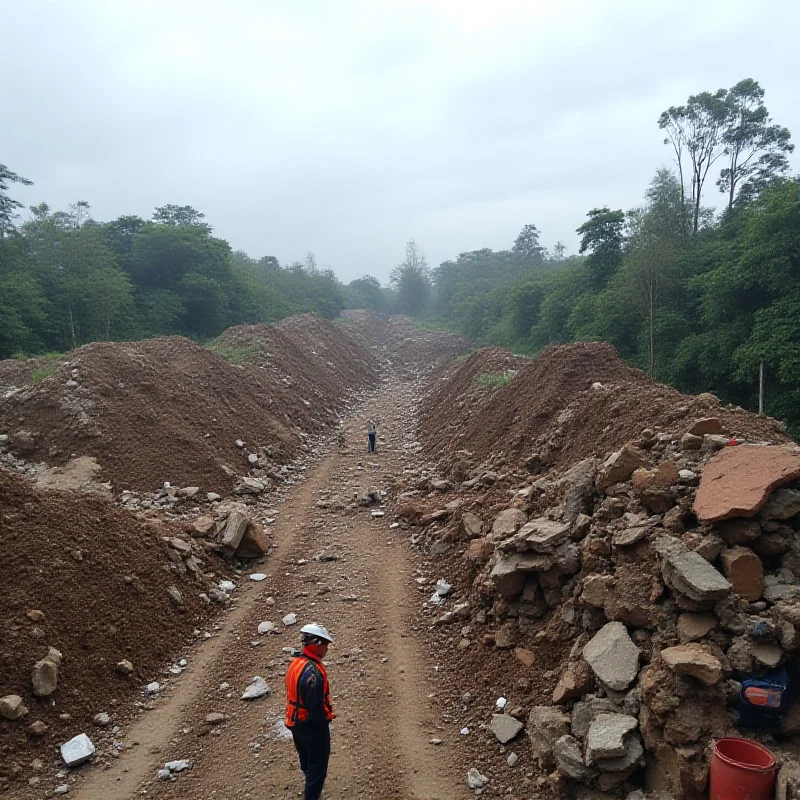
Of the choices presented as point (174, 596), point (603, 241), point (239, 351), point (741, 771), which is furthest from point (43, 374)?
point (603, 241)

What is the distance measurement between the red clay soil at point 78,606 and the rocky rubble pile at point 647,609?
12.3 ft

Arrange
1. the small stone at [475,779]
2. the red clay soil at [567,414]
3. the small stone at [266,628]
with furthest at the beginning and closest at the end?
the red clay soil at [567,414] < the small stone at [266,628] < the small stone at [475,779]

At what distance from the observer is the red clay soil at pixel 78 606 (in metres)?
5.27

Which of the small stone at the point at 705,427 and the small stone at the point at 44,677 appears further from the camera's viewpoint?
the small stone at the point at 705,427

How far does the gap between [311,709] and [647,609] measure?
307 centimetres

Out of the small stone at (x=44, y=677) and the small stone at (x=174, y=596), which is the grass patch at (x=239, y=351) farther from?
the small stone at (x=44, y=677)

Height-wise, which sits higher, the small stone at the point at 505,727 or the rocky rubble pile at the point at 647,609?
the rocky rubble pile at the point at 647,609

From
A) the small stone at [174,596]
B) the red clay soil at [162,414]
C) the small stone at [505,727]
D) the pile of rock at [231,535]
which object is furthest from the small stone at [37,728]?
the red clay soil at [162,414]

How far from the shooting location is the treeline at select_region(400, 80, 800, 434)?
16156mm

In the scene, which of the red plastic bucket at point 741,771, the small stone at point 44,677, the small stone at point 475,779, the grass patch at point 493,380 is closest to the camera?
the red plastic bucket at point 741,771

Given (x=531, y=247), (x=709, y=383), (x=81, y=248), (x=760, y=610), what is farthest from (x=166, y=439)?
(x=531, y=247)

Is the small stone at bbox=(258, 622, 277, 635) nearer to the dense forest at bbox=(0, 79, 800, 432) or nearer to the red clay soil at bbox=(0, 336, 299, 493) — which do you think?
the red clay soil at bbox=(0, 336, 299, 493)

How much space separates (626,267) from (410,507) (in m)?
18.6

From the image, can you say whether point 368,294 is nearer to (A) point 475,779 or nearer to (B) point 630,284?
(B) point 630,284
